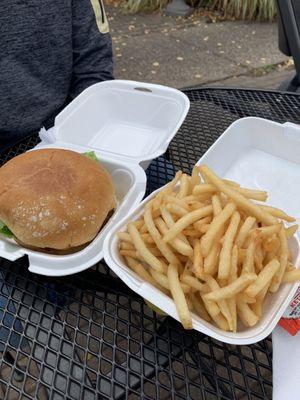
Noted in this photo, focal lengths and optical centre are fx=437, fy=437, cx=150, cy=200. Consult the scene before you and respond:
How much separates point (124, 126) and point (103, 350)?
3.16ft

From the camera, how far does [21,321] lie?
104cm

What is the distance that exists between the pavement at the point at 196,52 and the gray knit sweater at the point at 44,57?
2.57m

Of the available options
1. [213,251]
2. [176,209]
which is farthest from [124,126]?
[213,251]

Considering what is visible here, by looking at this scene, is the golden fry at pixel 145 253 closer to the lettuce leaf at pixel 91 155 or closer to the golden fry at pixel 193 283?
the golden fry at pixel 193 283

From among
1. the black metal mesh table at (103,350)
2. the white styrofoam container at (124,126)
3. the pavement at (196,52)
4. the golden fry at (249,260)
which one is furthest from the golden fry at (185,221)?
the pavement at (196,52)

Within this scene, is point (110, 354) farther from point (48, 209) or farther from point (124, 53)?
point (124, 53)

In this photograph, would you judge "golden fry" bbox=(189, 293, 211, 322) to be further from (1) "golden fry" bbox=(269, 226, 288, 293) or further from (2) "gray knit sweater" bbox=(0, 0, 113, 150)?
(2) "gray knit sweater" bbox=(0, 0, 113, 150)

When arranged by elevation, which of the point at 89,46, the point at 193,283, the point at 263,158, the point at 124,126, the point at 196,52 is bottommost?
the point at 196,52

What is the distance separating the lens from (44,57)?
6.06ft

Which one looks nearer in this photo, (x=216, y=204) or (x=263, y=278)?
(x=263, y=278)

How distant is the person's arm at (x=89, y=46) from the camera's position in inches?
76.1

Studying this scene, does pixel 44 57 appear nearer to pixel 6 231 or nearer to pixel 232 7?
pixel 6 231

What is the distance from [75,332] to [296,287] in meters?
0.51

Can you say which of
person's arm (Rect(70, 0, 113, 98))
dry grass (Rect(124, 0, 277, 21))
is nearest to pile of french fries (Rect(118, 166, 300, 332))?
person's arm (Rect(70, 0, 113, 98))
